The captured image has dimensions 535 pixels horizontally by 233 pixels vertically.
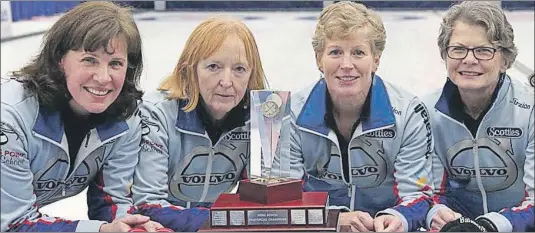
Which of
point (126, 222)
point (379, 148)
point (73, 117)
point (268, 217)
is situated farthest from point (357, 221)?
point (73, 117)

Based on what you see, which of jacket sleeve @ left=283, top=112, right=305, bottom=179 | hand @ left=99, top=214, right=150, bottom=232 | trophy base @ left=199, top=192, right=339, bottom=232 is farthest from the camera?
jacket sleeve @ left=283, top=112, right=305, bottom=179

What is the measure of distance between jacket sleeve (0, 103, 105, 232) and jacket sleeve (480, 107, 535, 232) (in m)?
1.10

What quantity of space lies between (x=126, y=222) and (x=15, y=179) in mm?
278

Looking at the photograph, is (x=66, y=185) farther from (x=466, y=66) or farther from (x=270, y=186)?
(x=466, y=66)

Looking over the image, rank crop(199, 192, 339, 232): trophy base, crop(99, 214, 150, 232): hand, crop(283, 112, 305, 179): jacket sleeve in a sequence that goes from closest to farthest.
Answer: crop(199, 192, 339, 232): trophy base → crop(99, 214, 150, 232): hand → crop(283, 112, 305, 179): jacket sleeve

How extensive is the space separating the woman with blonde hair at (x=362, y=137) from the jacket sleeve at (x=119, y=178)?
399mm

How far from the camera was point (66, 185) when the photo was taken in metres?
2.00

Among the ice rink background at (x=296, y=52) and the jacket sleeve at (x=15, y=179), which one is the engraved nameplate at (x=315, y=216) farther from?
the jacket sleeve at (x=15, y=179)

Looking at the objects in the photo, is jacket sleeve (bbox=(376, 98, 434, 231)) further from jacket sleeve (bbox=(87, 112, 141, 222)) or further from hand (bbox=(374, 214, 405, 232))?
jacket sleeve (bbox=(87, 112, 141, 222))

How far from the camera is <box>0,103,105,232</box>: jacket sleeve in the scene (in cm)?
186

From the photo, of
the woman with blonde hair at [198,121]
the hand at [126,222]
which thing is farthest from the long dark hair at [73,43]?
the hand at [126,222]

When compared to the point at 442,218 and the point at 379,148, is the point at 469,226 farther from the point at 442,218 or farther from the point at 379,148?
the point at 379,148

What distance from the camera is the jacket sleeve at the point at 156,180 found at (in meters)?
2.00

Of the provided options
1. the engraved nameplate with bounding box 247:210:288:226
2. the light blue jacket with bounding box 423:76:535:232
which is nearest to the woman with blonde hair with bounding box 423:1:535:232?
the light blue jacket with bounding box 423:76:535:232
